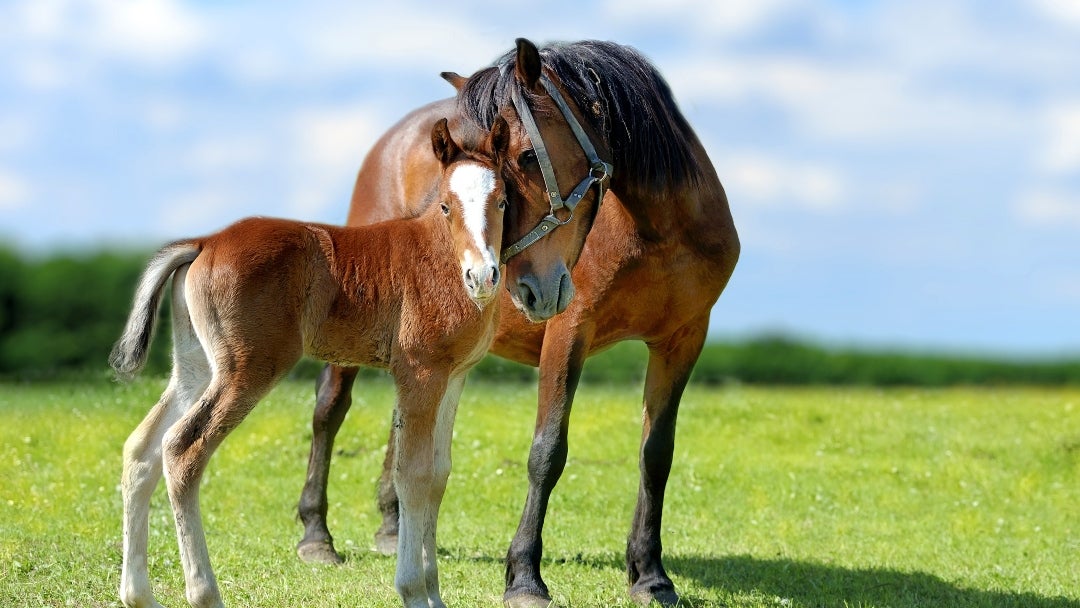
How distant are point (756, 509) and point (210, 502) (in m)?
4.64

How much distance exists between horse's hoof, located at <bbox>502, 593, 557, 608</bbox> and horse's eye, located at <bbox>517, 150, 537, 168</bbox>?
2.27m

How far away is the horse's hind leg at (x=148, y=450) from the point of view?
5.00 m

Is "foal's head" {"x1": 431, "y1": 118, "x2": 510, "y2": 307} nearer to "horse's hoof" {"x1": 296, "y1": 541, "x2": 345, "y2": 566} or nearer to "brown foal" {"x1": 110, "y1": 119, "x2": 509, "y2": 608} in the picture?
"brown foal" {"x1": 110, "y1": 119, "x2": 509, "y2": 608}

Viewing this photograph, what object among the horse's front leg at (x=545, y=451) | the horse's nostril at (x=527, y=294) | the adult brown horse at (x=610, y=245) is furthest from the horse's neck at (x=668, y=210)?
the horse's nostril at (x=527, y=294)

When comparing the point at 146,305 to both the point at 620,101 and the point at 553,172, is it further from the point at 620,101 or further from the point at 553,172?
the point at 620,101

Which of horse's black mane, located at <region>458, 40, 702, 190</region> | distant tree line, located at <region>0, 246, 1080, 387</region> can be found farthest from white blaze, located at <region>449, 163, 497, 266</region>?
distant tree line, located at <region>0, 246, 1080, 387</region>

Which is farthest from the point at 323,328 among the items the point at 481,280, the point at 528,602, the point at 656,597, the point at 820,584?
the point at 820,584

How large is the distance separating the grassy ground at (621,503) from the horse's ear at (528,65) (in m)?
2.73

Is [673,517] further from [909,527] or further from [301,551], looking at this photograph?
[301,551]

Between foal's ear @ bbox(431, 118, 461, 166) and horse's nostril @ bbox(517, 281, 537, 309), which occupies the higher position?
foal's ear @ bbox(431, 118, 461, 166)

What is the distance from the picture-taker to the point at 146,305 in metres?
5.11

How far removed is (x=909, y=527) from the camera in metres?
9.52

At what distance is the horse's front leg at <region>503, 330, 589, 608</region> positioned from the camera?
19.6ft

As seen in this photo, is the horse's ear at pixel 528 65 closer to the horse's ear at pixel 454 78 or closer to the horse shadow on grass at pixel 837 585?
the horse's ear at pixel 454 78
